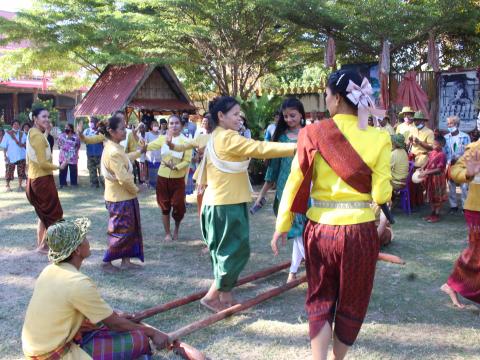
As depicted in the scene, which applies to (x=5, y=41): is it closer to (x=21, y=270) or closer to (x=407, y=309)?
(x=21, y=270)

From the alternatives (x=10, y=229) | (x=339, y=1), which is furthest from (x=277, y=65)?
(x=10, y=229)

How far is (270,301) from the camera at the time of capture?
4367 mm

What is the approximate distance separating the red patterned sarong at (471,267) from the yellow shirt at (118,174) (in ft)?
11.0

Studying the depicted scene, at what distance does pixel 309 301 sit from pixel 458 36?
12.3 metres

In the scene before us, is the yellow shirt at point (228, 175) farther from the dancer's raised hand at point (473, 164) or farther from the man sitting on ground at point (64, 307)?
the dancer's raised hand at point (473, 164)

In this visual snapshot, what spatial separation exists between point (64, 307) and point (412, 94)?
11080mm

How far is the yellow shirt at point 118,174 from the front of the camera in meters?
4.98

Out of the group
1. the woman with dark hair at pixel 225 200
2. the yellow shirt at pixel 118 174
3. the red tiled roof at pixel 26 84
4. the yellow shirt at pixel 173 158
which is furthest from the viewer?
the red tiled roof at pixel 26 84

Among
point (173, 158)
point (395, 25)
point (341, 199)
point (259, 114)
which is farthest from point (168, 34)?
point (341, 199)

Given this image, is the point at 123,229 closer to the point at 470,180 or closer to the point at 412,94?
the point at 470,180

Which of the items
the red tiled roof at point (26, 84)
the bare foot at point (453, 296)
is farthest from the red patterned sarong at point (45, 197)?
the red tiled roof at point (26, 84)

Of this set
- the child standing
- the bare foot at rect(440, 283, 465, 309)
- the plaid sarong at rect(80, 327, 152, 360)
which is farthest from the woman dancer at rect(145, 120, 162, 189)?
the plaid sarong at rect(80, 327, 152, 360)

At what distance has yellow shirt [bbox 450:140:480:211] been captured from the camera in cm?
383

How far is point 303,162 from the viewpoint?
2.66 metres
